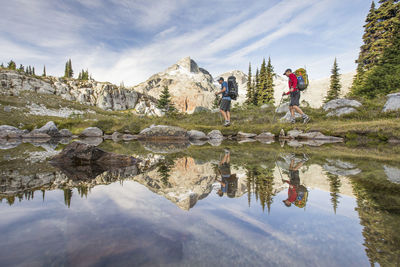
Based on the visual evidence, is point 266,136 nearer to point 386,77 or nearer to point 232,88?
point 232,88

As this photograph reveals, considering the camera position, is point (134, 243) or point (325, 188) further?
point (325, 188)

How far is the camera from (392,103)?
16.7 metres

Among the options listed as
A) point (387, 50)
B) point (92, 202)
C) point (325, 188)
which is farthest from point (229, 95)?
point (387, 50)

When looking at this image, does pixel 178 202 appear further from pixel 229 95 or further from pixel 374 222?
pixel 229 95

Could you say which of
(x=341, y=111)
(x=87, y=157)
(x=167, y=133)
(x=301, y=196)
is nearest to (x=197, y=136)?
(x=167, y=133)

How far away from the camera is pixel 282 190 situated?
2650 mm

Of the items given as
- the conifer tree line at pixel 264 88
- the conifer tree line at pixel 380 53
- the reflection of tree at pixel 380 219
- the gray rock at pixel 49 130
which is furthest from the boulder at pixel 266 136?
the conifer tree line at pixel 264 88

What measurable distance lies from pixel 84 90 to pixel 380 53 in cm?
11204

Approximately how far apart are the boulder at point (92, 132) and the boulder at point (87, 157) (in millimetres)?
17898

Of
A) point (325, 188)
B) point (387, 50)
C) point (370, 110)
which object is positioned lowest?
point (325, 188)

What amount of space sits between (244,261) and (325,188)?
2156 millimetres

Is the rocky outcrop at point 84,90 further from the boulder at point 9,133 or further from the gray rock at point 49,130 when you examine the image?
the gray rock at point 49,130

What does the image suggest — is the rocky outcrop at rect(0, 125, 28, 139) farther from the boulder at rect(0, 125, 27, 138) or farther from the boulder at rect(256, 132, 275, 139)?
the boulder at rect(256, 132, 275, 139)

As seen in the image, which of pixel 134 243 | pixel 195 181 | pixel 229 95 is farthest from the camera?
pixel 229 95
